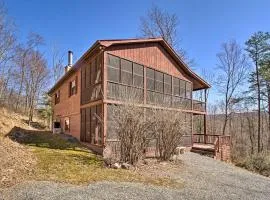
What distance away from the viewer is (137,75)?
1595cm

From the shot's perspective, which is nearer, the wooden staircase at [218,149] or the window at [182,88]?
the wooden staircase at [218,149]

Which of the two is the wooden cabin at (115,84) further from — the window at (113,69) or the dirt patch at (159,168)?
the dirt patch at (159,168)

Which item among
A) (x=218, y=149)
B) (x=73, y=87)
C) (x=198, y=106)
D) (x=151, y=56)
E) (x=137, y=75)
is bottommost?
(x=218, y=149)

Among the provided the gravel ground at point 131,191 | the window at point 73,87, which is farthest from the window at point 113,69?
the gravel ground at point 131,191

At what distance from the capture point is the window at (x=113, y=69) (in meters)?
14.0

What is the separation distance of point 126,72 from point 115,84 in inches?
55.5

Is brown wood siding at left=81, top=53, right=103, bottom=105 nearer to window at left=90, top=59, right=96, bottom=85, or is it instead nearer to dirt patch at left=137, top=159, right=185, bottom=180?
window at left=90, top=59, right=96, bottom=85

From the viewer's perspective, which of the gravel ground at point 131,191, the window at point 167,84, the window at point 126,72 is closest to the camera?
the gravel ground at point 131,191

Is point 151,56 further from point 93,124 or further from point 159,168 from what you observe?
point 159,168

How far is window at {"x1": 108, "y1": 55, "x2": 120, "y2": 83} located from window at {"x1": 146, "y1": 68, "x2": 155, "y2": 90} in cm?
283

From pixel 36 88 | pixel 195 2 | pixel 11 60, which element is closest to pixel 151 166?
pixel 195 2

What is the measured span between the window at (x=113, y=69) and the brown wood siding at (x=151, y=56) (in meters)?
0.35

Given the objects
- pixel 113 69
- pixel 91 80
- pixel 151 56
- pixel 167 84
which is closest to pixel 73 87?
pixel 91 80

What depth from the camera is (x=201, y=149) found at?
18969mm
